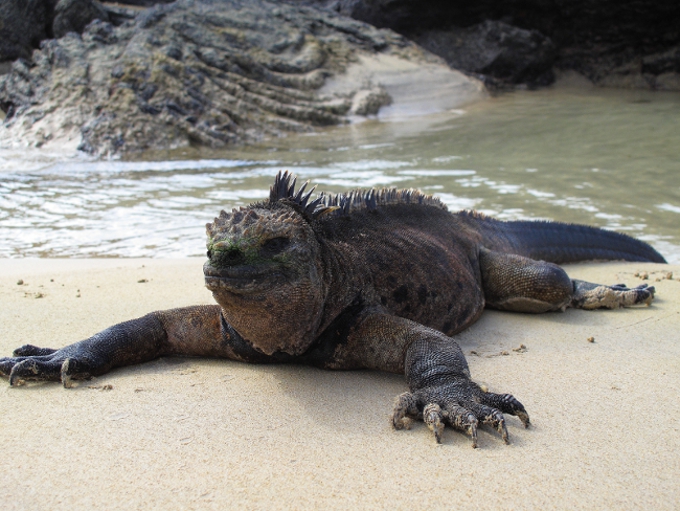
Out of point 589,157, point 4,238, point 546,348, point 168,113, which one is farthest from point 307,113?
point 546,348

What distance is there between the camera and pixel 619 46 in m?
19.6

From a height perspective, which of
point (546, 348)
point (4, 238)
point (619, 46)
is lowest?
point (4, 238)

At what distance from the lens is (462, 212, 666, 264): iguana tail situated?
481 centimetres

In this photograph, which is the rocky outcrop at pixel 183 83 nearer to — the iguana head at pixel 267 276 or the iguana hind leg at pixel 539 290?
the iguana hind leg at pixel 539 290

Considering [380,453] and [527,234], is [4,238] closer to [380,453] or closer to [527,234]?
[527,234]

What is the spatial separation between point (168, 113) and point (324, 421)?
10.7m

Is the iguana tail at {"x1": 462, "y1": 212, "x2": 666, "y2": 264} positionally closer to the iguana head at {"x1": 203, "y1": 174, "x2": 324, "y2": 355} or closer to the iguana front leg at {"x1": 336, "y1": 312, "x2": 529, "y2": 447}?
the iguana front leg at {"x1": 336, "y1": 312, "x2": 529, "y2": 447}

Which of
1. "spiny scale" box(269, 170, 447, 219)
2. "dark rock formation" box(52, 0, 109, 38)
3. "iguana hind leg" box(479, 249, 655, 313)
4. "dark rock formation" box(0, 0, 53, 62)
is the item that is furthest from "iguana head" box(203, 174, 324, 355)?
"dark rock formation" box(0, 0, 53, 62)

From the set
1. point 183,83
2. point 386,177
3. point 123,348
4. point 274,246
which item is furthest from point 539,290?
point 183,83

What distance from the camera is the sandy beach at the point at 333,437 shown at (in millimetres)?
1892

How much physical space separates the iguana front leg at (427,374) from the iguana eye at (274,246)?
550mm

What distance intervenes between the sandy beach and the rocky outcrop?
29.8ft

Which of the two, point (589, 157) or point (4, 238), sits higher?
point (589, 157)

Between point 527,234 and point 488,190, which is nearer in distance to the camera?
point 527,234
